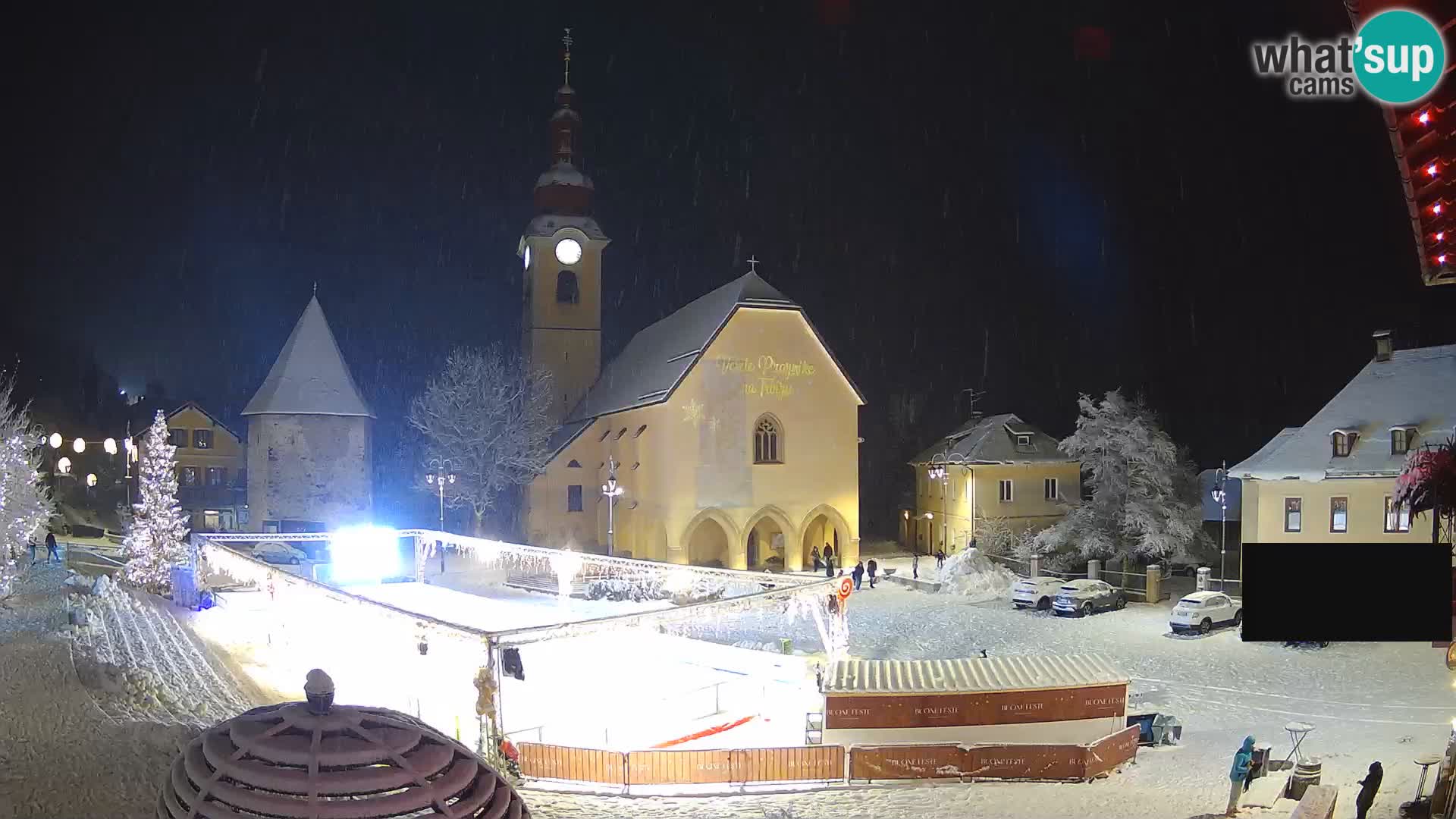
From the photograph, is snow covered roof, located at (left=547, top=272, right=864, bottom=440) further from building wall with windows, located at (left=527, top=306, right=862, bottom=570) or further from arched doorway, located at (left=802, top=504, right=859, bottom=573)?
arched doorway, located at (left=802, top=504, right=859, bottom=573)

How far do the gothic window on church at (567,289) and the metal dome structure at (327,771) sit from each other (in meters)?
45.6

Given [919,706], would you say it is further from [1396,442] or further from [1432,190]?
[1396,442]

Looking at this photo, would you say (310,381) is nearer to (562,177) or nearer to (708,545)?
(562,177)

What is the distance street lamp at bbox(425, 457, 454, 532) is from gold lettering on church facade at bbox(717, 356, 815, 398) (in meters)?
13.8

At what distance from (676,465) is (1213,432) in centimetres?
3683

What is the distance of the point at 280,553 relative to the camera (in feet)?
115

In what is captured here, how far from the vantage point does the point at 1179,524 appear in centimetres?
3216

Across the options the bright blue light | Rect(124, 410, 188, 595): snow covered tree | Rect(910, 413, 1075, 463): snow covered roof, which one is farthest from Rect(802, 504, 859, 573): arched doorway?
Rect(124, 410, 188, 595): snow covered tree

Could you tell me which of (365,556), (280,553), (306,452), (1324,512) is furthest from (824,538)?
(306,452)

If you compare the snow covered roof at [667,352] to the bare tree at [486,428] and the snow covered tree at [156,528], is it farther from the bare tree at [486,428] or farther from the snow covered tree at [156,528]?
the snow covered tree at [156,528]

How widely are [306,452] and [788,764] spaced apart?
34.4 meters

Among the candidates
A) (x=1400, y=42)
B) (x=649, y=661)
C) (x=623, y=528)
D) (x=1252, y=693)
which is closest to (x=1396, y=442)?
(x=1252, y=693)
